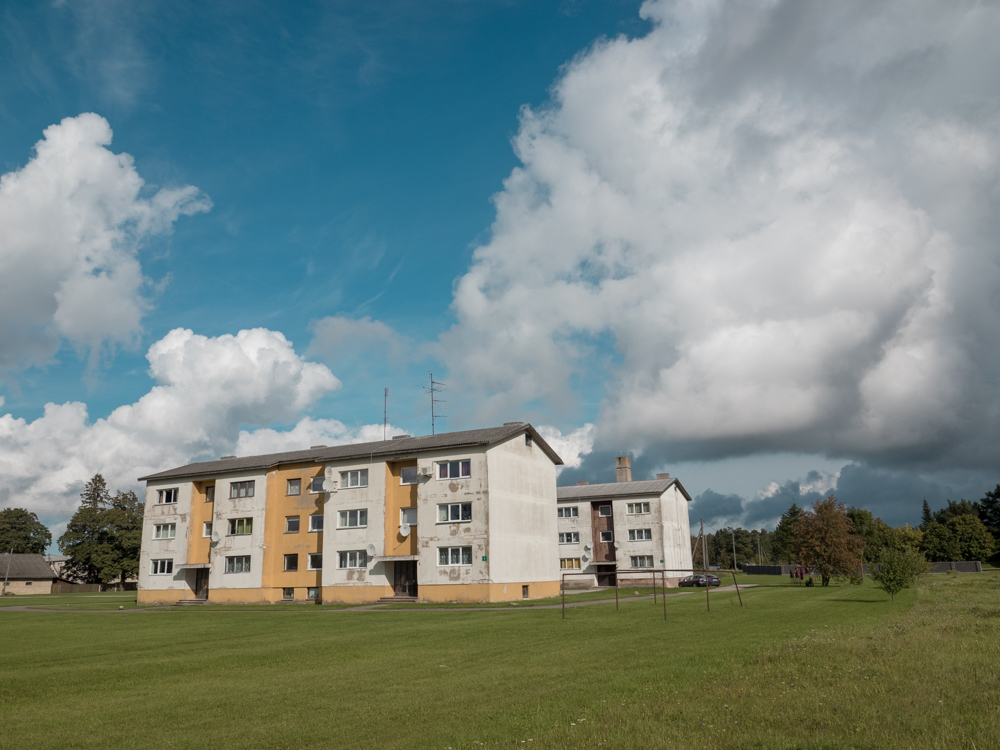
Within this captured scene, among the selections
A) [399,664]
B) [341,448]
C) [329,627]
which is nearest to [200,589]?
[341,448]

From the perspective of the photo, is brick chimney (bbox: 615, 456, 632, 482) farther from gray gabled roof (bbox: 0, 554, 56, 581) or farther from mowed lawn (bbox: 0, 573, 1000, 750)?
gray gabled roof (bbox: 0, 554, 56, 581)

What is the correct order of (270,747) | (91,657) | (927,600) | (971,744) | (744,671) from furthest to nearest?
1. (927,600)
2. (91,657)
3. (744,671)
4. (270,747)
5. (971,744)

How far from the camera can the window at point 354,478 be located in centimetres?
5009

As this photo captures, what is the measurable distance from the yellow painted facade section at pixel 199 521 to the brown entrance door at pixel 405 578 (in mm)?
16543

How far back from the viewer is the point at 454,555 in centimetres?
4600

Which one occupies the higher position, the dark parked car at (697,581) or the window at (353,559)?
the window at (353,559)

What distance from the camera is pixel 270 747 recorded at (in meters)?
9.36

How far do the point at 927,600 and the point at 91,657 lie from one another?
1375 inches

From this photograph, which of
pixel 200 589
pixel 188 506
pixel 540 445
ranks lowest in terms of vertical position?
pixel 200 589

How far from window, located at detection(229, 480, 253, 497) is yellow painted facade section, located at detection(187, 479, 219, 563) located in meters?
2.36

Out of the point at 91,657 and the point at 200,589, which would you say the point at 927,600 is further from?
the point at 200,589

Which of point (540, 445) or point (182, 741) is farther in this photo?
point (540, 445)

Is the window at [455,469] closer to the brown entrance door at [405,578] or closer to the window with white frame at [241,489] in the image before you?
the brown entrance door at [405,578]

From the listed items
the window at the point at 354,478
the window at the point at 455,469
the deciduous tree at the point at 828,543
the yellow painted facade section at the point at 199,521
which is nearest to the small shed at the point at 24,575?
the yellow painted facade section at the point at 199,521
